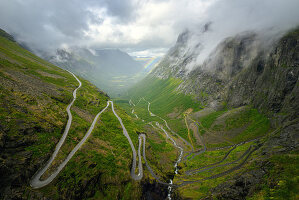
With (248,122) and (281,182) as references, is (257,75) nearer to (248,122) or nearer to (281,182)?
(248,122)

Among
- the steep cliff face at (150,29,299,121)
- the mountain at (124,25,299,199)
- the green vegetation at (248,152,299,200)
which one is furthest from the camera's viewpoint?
the steep cliff face at (150,29,299,121)

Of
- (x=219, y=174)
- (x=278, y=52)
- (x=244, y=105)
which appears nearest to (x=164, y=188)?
(x=219, y=174)

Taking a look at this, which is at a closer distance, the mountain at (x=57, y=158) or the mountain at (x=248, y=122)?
the mountain at (x=57, y=158)

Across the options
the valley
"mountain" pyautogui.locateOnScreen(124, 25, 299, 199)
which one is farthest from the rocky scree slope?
the valley

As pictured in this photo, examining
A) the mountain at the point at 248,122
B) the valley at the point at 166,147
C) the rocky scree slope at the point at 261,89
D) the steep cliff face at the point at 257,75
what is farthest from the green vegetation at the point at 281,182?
the steep cliff face at the point at 257,75

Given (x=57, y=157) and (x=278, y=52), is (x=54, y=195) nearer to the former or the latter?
(x=57, y=157)

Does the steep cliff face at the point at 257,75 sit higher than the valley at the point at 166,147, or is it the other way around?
the steep cliff face at the point at 257,75

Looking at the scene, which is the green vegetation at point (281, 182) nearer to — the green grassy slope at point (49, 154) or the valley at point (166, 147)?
the valley at point (166, 147)

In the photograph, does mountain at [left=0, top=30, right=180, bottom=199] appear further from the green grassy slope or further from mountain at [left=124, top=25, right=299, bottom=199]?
mountain at [left=124, top=25, right=299, bottom=199]

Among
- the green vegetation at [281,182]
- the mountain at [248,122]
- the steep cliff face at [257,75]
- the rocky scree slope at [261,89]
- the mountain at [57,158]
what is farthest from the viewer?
the steep cliff face at [257,75]
